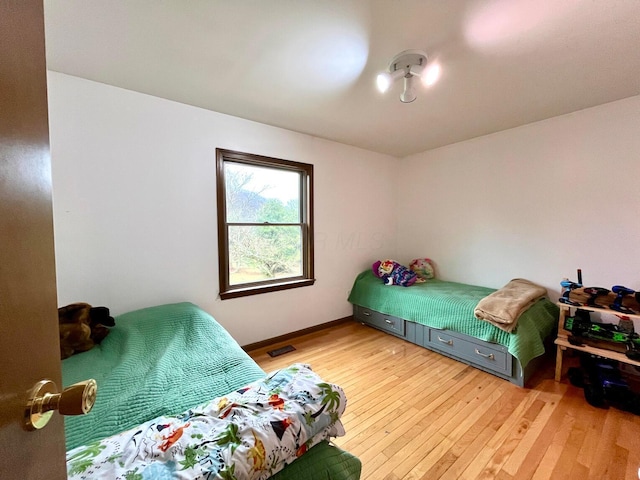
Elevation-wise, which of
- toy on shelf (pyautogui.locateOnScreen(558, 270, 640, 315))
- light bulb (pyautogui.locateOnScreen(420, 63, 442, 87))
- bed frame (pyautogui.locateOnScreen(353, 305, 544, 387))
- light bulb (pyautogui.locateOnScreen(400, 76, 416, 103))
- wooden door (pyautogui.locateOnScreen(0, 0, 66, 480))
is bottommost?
bed frame (pyautogui.locateOnScreen(353, 305, 544, 387))

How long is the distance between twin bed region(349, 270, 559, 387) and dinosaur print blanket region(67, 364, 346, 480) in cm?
188

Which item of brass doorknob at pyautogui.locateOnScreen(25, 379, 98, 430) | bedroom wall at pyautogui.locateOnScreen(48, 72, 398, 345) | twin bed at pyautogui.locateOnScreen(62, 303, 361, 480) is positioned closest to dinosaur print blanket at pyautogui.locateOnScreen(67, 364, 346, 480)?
twin bed at pyautogui.locateOnScreen(62, 303, 361, 480)

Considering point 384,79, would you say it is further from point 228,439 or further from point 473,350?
point 473,350

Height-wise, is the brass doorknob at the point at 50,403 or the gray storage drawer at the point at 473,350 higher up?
the brass doorknob at the point at 50,403

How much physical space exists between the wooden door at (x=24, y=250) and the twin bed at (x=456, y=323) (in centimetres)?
263

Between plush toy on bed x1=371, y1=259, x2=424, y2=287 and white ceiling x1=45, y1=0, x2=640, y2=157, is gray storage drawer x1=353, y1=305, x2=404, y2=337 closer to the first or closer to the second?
plush toy on bed x1=371, y1=259, x2=424, y2=287

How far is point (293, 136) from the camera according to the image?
113 inches

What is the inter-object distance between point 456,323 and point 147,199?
9.84 ft

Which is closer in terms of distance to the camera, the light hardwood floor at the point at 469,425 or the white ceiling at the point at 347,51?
the white ceiling at the point at 347,51

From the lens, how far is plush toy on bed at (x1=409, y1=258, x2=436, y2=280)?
3494 millimetres

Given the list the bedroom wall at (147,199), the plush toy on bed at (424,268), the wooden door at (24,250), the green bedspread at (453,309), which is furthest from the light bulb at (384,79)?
the plush toy on bed at (424,268)

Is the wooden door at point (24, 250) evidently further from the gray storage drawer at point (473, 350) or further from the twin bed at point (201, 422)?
the gray storage drawer at point (473, 350)

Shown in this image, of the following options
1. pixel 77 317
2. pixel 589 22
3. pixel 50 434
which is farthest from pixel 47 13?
pixel 589 22

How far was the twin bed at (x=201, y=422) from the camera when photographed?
2.36 feet
